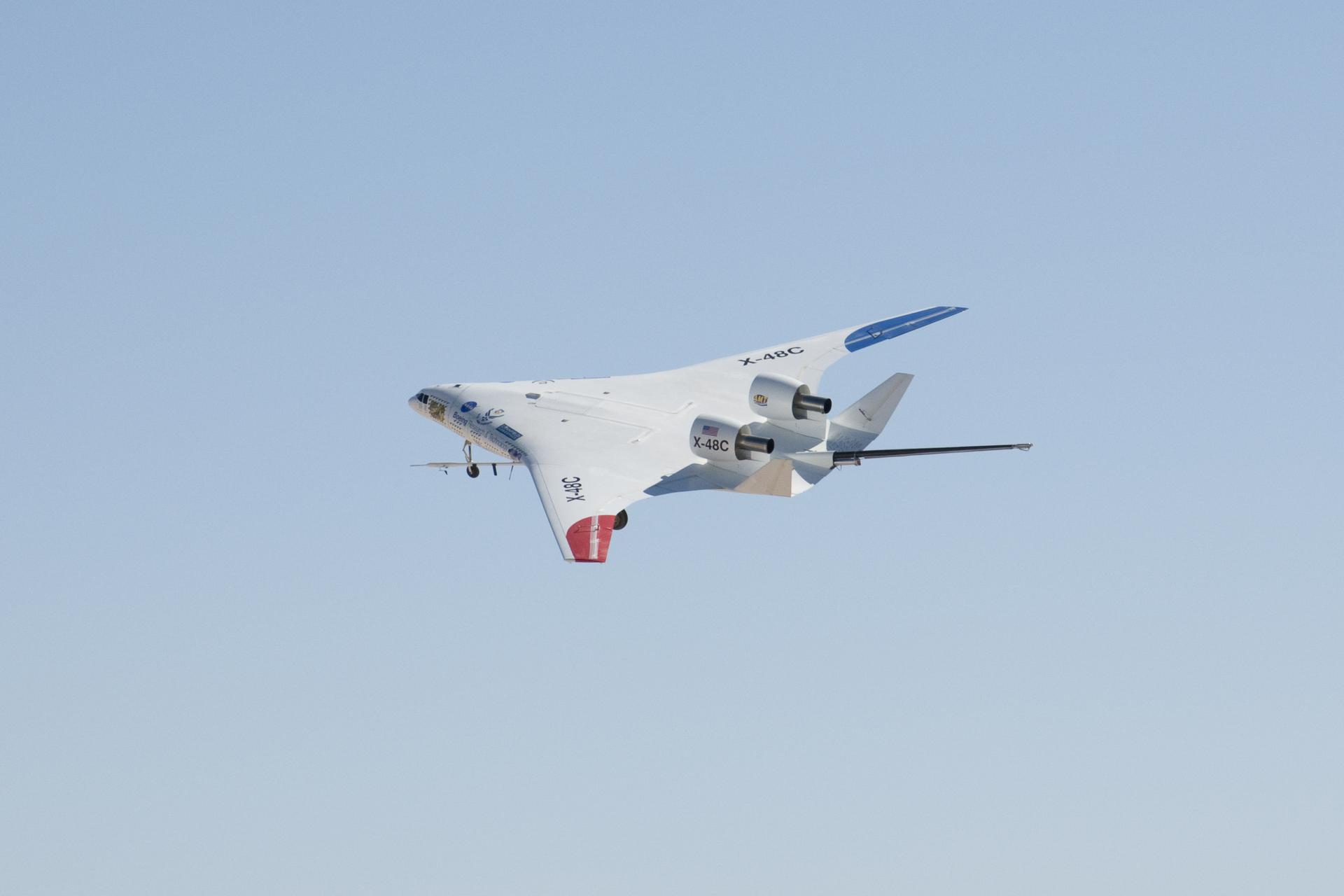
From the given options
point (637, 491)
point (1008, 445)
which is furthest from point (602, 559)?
point (1008, 445)

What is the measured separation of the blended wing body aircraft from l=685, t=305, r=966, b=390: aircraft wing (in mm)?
45

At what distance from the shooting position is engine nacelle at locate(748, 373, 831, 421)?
2146 inches

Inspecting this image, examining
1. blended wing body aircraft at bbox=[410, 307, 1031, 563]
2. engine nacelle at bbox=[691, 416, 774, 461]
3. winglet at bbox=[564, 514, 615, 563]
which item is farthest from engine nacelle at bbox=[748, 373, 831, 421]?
winglet at bbox=[564, 514, 615, 563]

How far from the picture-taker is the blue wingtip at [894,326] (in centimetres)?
5891

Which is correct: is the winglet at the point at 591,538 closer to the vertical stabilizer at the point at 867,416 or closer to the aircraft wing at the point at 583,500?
the aircraft wing at the point at 583,500

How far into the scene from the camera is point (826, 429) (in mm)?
54656

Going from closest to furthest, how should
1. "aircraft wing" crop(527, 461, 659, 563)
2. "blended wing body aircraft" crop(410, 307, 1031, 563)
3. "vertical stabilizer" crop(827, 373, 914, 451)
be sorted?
"aircraft wing" crop(527, 461, 659, 563) → "blended wing body aircraft" crop(410, 307, 1031, 563) → "vertical stabilizer" crop(827, 373, 914, 451)

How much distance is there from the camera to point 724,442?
53.4m

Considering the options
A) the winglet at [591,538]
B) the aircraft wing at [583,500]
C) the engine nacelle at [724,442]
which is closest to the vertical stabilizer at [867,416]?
the engine nacelle at [724,442]

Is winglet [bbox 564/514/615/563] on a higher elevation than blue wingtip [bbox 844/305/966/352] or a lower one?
lower

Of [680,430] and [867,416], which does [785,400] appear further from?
[680,430]

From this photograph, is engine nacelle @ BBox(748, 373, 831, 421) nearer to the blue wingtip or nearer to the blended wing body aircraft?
the blended wing body aircraft

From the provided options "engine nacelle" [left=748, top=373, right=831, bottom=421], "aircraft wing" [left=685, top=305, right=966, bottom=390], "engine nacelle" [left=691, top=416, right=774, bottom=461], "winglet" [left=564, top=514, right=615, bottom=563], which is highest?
"aircraft wing" [left=685, top=305, right=966, bottom=390]

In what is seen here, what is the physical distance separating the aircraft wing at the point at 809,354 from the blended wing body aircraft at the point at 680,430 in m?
0.04
